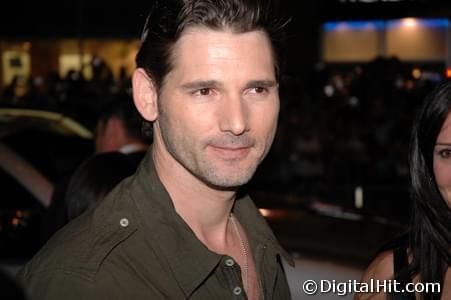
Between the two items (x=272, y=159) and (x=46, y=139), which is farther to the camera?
(x=272, y=159)

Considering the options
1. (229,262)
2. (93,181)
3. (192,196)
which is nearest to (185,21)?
(192,196)

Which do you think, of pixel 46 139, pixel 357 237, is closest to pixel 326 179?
pixel 46 139

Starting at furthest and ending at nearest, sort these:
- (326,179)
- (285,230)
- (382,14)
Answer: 1. (326,179)
2. (382,14)
3. (285,230)

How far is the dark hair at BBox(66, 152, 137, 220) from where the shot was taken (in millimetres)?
3549

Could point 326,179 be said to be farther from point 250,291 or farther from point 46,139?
point 250,291

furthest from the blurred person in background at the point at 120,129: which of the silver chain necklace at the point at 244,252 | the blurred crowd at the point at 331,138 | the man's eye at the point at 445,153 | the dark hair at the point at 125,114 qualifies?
the blurred crowd at the point at 331,138

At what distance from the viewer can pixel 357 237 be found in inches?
184

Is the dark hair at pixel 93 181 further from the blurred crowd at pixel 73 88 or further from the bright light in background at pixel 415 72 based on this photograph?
the blurred crowd at pixel 73 88

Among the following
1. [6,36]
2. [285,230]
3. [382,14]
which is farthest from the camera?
[6,36]

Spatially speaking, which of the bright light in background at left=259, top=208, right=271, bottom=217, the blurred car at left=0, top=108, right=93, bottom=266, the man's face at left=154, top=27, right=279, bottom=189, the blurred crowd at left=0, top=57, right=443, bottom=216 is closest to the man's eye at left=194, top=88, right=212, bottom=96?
the man's face at left=154, top=27, right=279, bottom=189

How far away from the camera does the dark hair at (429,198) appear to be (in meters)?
2.80

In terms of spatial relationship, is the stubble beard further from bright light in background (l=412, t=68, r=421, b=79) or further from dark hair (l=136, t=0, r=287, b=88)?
bright light in background (l=412, t=68, r=421, b=79)

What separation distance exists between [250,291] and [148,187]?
1.74 feet

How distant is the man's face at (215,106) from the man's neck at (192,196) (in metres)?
0.05
